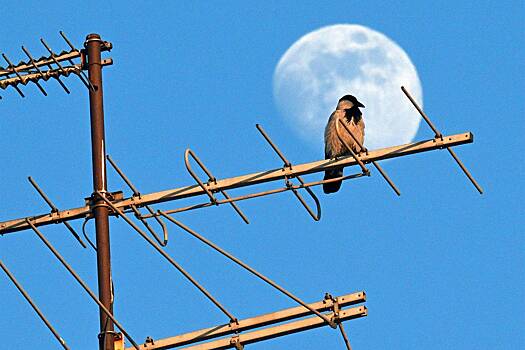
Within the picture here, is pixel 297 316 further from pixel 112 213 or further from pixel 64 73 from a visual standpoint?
pixel 64 73

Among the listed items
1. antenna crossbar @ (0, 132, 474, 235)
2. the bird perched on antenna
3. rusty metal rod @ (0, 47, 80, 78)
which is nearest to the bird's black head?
the bird perched on antenna

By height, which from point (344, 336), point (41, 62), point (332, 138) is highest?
point (332, 138)

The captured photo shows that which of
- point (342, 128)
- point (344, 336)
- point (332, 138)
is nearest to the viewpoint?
point (344, 336)

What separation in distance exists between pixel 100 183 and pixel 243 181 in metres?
0.84

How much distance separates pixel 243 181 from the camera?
7312 mm

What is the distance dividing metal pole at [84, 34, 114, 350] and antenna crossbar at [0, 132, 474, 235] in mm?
117

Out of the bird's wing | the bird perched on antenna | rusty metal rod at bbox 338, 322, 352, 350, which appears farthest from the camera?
the bird's wing

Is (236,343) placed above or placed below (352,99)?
below

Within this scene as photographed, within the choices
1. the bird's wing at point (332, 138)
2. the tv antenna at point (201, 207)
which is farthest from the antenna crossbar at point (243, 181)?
the bird's wing at point (332, 138)

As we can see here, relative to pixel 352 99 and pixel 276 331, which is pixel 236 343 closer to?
pixel 276 331

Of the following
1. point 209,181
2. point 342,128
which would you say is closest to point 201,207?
point 209,181

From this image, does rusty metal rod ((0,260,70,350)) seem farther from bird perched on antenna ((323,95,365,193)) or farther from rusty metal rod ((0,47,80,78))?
bird perched on antenna ((323,95,365,193))

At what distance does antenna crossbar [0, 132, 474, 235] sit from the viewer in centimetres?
709

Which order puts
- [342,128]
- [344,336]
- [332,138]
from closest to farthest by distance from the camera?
[344,336]
[342,128]
[332,138]
